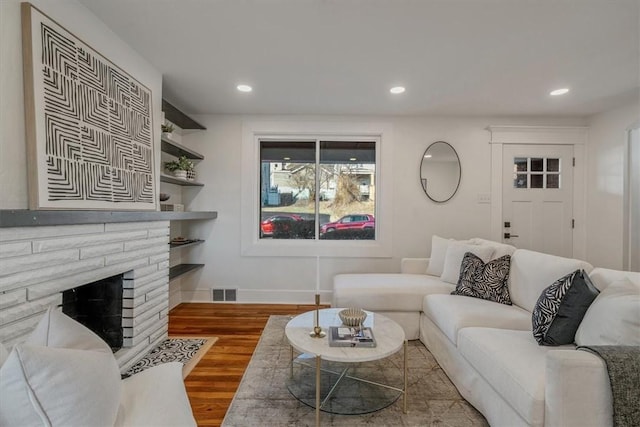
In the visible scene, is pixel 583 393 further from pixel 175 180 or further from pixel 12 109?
pixel 175 180

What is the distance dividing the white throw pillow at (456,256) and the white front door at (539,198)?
1243 millimetres

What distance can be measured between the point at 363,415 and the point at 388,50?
2.41 metres

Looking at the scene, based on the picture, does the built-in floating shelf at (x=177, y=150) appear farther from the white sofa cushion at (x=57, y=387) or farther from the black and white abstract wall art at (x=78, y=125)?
the white sofa cushion at (x=57, y=387)

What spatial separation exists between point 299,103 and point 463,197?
231 cm

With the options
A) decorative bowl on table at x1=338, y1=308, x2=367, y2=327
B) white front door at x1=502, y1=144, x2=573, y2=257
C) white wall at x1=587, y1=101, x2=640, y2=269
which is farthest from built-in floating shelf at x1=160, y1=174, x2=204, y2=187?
white wall at x1=587, y1=101, x2=640, y2=269

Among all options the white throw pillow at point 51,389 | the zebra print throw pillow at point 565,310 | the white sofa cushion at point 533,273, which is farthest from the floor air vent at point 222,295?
the zebra print throw pillow at point 565,310

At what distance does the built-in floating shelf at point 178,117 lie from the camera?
2877mm

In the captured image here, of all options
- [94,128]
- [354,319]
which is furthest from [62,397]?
[94,128]

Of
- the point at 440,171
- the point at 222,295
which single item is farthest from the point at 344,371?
the point at 440,171

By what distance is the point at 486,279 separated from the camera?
2.34 meters

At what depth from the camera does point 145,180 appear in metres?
2.29

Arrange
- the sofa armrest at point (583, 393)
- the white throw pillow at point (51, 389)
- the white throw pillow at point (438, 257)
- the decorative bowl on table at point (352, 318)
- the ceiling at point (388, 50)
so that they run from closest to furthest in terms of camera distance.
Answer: the white throw pillow at point (51, 389)
the sofa armrest at point (583, 393)
the ceiling at point (388, 50)
the decorative bowl on table at point (352, 318)
the white throw pillow at point (438, 257)

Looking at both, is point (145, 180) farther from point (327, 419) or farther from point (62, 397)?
point (327, 419)

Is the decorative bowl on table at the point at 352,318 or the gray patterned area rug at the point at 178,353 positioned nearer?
the decorative bowl on table at the point at 352,318
